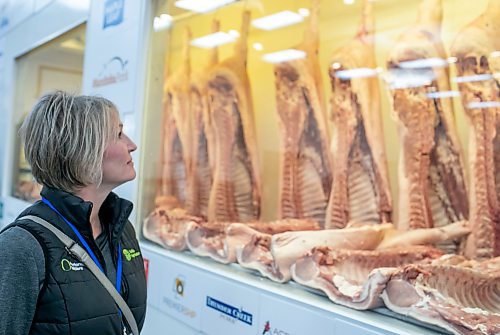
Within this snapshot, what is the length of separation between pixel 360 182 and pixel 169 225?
1.39 meters

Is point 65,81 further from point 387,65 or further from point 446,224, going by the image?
point 446,224

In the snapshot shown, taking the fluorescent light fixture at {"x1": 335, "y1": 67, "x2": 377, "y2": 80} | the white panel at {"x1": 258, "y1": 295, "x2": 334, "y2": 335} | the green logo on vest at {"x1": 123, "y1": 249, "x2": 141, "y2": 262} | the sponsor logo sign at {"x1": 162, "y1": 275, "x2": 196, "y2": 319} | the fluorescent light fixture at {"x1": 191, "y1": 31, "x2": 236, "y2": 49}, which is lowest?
the sponsor logo sign at {"x1": 162, "y1": 275, "x2": 196, "y2": 319}

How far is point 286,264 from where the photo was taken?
2.34m

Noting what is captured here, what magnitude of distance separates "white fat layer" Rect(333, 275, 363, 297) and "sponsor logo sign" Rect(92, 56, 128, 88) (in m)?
2.07

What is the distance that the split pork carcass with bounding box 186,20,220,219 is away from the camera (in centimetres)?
319

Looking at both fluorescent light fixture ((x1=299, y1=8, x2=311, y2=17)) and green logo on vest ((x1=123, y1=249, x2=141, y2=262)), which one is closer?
green logo on vest ((x1=123, y1=249, x2=141, y2=262))

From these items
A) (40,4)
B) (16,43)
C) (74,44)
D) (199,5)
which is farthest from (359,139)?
(16,43)

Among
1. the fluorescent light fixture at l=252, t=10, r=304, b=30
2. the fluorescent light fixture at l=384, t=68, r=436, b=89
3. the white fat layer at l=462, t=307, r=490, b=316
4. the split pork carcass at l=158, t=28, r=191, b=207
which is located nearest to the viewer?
the white fat layer at l=462, t=307, r=490, b=316

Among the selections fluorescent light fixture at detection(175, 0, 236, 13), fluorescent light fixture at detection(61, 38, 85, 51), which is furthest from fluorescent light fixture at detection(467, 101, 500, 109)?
fluorescent light fixture at detection(61, 38, 85, 51)

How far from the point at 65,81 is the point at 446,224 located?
14.4ft

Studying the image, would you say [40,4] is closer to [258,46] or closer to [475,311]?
[258,46]

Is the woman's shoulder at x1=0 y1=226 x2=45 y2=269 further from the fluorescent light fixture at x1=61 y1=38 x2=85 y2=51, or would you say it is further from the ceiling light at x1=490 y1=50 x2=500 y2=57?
the fluorescent light fixture at x1=61 y1=38 x2=85 y2=51

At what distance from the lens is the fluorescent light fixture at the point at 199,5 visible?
3250 millimetres

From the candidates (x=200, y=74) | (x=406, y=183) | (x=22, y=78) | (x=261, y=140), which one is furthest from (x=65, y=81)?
(x=406, y=183)
